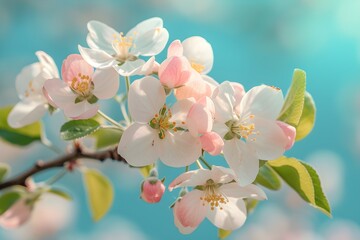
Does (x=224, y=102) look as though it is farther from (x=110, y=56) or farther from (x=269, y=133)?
(x=110, y=56)

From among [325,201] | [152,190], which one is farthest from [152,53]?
[325,201]

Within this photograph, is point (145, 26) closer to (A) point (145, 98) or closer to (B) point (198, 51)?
(B) point (198, 51)

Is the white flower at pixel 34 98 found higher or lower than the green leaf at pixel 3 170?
higher

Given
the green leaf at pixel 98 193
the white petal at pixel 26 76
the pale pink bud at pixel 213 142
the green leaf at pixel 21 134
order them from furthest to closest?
the green leaf at pixel 98 193, the green leaf at pixel 21 134, the white petal at pixel 26 76, the pale pink bud at pixel 213 142

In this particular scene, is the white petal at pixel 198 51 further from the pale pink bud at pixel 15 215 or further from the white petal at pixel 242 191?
the pale pink bud at pixel 15 215

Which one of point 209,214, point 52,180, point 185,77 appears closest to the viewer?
point 185,77

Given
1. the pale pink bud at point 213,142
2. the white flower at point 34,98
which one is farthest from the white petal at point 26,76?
the pale pink bud at point 213,142

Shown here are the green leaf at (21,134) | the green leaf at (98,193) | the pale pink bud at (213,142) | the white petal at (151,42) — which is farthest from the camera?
the green leaf at (98,193)
